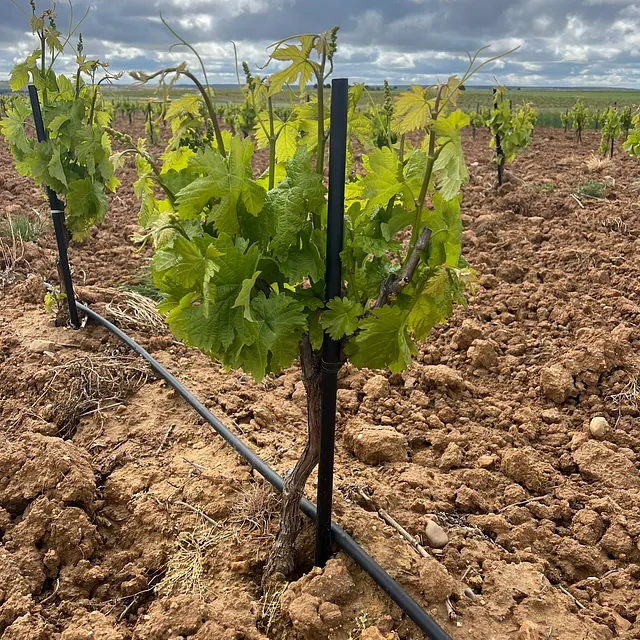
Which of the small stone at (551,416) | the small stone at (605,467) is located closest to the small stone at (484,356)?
the small stone at (551,416)

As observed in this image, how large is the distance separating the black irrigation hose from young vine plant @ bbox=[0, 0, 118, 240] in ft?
4.46

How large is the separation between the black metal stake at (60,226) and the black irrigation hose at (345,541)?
126 centimetres

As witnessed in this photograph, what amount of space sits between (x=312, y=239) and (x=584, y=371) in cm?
282

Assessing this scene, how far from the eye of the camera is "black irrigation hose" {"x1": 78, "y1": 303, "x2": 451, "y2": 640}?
2.06 metres

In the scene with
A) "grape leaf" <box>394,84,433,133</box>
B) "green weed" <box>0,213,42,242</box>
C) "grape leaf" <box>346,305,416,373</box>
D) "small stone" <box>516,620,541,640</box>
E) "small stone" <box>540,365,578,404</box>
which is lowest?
"small stone" <box>516,620,541,640</box>

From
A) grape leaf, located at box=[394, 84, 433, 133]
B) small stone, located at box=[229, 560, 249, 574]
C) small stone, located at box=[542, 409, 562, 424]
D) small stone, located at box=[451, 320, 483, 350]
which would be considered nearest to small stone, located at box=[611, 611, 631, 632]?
small stone, located at box=[542, 409, 562, 424]

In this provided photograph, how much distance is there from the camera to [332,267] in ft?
5.97

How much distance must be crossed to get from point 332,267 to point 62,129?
10.1ft

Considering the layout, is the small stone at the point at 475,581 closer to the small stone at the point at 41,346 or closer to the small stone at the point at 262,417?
the small stone at the point at 262,417

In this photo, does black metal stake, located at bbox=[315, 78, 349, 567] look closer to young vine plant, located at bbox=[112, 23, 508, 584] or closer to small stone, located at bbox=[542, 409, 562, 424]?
young vine plant, located at bbox=[112, 23, 508, 584]

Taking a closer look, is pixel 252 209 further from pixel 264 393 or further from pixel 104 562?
pixel 264 393

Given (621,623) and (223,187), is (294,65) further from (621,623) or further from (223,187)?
(621,623)

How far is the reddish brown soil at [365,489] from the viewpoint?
2.23 metres

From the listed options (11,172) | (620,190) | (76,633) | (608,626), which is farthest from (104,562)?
(11,172)
